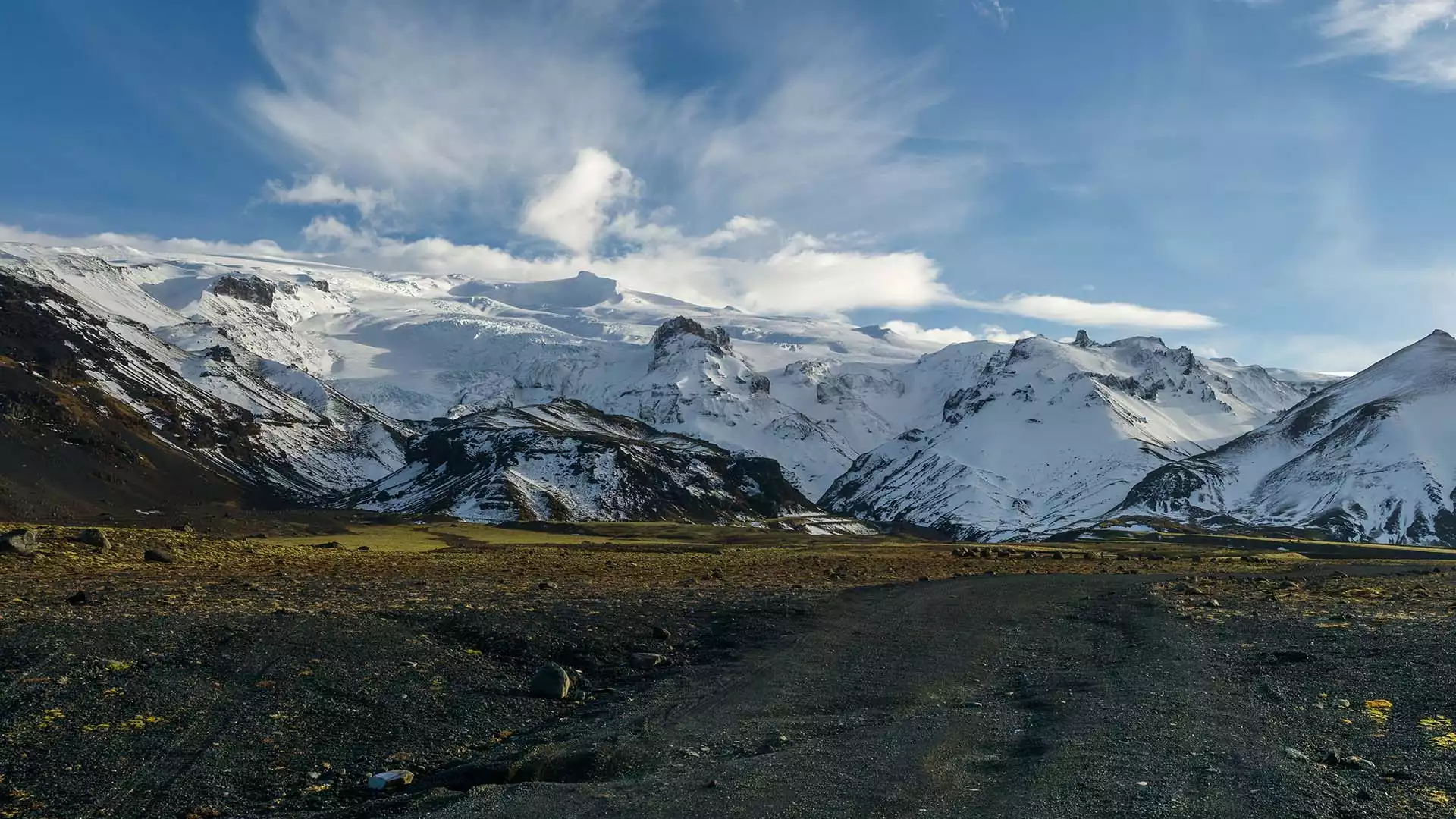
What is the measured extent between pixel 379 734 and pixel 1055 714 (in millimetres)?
11427

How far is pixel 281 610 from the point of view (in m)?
24.6

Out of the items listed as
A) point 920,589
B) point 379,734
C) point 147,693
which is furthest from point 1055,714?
point 920,589

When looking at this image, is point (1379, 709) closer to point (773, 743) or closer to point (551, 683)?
point (773, 743)

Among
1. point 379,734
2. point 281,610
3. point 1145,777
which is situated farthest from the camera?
point 281,610

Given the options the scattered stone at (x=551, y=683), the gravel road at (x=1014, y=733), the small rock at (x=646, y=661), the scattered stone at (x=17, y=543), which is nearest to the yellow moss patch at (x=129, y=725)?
the gravel road at (x=1014, y=733)

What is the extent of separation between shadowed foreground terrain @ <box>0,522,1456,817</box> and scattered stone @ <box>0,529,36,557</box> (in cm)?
587

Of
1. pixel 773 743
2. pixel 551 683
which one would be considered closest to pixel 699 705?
pixel 773 743

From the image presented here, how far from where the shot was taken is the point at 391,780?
13172 millimetres

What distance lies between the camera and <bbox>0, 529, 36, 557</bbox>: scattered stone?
125 ft

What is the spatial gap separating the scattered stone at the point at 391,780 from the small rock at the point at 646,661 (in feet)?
26.7

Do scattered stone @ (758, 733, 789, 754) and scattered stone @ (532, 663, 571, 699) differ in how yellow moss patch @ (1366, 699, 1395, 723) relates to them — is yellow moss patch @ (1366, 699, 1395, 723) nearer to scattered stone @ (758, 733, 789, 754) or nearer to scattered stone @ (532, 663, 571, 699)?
scattered stone @ (758, 733, 789, 754)

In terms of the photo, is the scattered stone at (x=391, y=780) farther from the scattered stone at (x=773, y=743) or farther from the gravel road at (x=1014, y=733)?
the scattered stone at (x=773, y=743)

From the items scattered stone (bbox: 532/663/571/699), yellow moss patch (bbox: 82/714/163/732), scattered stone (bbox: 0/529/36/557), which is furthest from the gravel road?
scattered stone (bbox: 0/529/36/557)

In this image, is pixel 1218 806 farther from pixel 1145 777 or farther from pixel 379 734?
pixel 379 734
